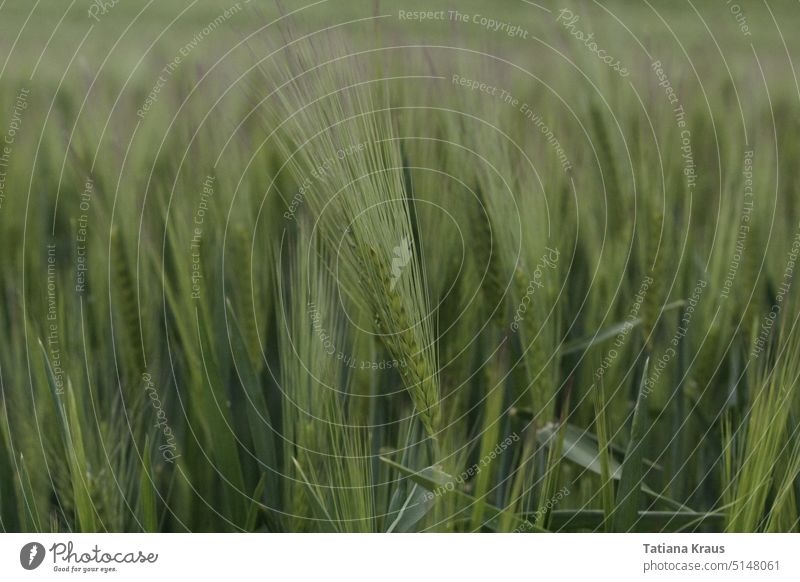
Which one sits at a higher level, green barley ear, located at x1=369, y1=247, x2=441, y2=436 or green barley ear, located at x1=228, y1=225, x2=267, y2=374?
green barley ear, located at x1=228, y1=225, x2=267, y2=374

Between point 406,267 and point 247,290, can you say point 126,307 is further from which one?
point 406,267

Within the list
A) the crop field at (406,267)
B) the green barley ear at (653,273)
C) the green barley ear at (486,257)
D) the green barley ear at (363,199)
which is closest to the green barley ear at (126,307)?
the crop field at (406,267)

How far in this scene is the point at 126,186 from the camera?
604mm

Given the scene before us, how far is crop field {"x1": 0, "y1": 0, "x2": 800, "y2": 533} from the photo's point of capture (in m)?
0.60

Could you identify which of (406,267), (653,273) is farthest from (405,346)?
(653,273)

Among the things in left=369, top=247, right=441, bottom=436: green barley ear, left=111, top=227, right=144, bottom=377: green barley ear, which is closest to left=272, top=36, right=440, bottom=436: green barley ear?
left=369, top=247, right=441, bottom=436: green barley ear

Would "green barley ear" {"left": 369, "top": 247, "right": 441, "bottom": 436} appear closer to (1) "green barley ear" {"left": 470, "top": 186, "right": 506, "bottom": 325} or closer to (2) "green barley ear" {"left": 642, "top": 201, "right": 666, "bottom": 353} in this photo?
(1) "green barley ear" {"left": 470, "top": 186, "right": 506, "bottom": 325}

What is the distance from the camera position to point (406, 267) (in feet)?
1.90

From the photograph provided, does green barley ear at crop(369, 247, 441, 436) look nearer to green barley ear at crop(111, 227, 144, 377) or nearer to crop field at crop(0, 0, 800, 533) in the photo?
crop field at crop(0, 0, 800, 533)

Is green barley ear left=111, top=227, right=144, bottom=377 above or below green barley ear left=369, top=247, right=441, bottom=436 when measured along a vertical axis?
above

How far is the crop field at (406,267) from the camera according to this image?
23.5 inches

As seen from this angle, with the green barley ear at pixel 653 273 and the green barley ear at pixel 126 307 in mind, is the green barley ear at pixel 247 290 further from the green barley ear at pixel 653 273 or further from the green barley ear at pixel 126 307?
the green barley ear at pixel 653 273

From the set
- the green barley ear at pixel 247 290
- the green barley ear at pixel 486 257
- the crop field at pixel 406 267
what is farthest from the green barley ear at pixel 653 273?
the green barley ear at pixel 247 290

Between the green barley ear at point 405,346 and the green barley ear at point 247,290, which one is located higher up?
the green barley ear at point 247,290
